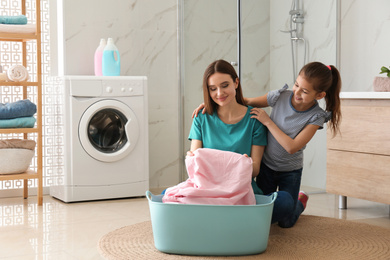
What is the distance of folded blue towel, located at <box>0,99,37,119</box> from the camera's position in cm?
352

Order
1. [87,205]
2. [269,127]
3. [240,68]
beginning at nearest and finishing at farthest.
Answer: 1. [269,127]
2. [87,205]
3. [240,68]

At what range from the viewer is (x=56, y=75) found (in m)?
4.06

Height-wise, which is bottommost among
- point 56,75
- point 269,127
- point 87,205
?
point 87,205

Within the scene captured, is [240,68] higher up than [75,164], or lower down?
higher up

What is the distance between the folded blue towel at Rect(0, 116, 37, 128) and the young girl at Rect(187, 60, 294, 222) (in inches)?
57.5

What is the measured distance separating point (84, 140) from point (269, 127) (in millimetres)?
1582

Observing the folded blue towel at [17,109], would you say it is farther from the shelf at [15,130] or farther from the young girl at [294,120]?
the young girl at [294,120]

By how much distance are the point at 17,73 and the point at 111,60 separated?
64 centimetres

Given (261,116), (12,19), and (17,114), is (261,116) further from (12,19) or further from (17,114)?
(12,19)

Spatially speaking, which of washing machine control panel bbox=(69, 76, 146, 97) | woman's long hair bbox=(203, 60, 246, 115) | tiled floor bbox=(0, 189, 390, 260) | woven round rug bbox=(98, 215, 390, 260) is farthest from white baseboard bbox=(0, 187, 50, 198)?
woman's long hair bbox=(203, 60, 246, 115)

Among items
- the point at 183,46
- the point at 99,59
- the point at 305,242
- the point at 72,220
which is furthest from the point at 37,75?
the point at 305,242

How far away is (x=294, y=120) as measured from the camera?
2596 mm

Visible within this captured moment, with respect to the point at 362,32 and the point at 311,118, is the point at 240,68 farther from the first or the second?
the point at 311,118

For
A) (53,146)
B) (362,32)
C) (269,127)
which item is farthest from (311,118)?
(53,146)
